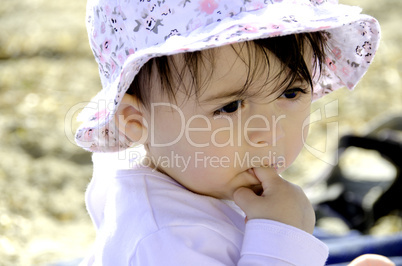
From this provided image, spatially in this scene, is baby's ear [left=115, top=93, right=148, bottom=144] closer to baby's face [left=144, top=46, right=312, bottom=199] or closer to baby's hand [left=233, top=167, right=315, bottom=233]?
baby's face [left=144, top=46, right=312, bottom=199]

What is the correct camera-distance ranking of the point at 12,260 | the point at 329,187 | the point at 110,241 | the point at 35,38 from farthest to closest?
1. the point at 35,38
2. the point at 329,187
3. the point at 12,260
4. the point at 110,241

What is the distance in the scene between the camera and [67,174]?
2482 millimetres

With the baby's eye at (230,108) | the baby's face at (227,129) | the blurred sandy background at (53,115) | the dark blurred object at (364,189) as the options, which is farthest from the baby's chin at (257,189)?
the blurred sandy background at (53,115)

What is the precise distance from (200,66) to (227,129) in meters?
0.12

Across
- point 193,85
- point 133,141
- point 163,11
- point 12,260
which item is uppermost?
point 163,11

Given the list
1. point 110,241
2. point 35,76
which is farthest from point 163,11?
point 35,76

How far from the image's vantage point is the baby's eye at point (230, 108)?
1.04m

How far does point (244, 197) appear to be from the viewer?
1.08 metres

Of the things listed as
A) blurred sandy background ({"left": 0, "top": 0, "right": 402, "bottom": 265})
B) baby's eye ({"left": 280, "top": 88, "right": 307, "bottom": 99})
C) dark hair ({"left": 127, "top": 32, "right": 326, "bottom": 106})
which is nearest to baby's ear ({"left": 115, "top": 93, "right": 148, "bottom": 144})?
dark hair ({"left": 127, "top": 32, "right": 326, "bottom": 106})

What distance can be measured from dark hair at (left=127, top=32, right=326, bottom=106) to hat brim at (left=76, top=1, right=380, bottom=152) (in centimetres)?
4

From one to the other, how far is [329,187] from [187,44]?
1332 millimetres

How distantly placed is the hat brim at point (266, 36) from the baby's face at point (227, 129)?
71 mm

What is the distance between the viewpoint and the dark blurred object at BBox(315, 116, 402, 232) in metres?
1.95

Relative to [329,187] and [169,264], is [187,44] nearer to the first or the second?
[169,264]
